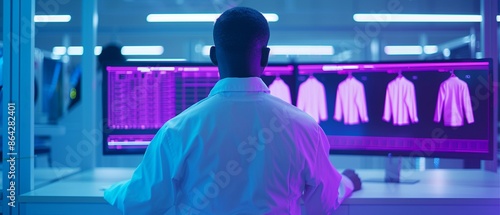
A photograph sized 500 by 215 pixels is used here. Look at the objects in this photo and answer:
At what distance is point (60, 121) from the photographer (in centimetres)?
377

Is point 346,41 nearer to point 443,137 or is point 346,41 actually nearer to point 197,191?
point 443,137

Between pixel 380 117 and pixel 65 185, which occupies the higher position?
pixel 380 117

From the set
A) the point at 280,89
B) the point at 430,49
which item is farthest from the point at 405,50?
the point at 280,89

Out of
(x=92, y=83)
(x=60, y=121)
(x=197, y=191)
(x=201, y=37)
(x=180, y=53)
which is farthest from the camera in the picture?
(x=180, y=53)

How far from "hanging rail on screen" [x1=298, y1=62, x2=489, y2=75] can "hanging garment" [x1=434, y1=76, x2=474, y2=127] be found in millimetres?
57

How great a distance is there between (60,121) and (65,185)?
2121 millimetres

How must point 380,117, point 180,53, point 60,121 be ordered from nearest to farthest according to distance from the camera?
point 380,117, point 60,121, point 180,53

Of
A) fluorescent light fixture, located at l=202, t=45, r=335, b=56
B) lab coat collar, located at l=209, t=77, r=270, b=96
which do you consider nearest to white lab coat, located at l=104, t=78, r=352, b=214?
lab coat collar, located at l=209, t=77, r=270, b=96

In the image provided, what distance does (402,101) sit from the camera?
6.30 feet

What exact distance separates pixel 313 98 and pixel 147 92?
73 centimetres

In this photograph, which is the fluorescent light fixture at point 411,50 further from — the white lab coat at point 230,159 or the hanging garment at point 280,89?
the white lab coat at point 230,159

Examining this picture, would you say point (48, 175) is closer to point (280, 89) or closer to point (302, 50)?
point (280, 89)

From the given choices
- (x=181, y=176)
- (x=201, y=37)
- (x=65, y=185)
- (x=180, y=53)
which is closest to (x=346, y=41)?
(x=201, y=37)

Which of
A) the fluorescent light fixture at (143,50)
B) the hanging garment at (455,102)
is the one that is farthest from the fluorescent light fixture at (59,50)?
the hanging garment at (455,102)
